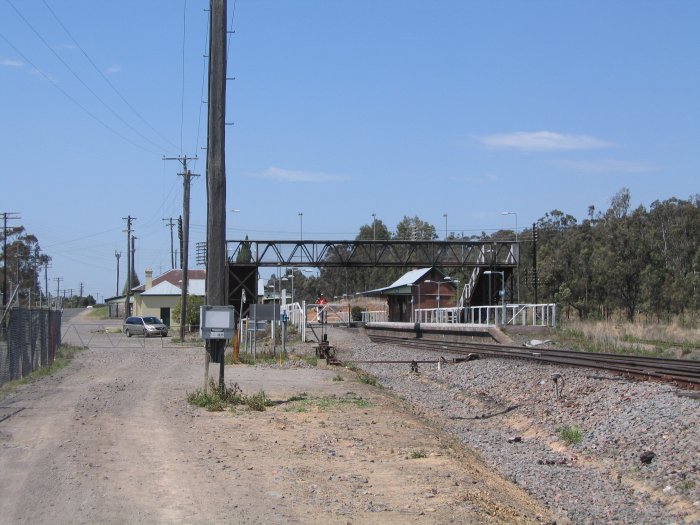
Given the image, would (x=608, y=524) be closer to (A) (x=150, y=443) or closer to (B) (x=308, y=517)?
(B) (x=308, y=517)

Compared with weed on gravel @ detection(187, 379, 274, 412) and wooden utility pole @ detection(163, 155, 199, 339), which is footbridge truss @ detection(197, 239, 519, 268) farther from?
weed on gravel @ detection(187, 379, 274, 412)

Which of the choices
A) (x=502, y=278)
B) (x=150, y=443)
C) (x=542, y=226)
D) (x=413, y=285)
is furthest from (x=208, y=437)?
(x=542, y=226)

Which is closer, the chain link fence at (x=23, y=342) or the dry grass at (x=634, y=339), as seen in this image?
the chain link fence at (x=23, y=342)

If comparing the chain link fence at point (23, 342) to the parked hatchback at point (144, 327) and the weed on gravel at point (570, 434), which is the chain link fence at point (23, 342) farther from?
the parked hatchback at point (144, 327)

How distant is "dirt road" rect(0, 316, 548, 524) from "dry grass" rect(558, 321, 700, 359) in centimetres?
1658

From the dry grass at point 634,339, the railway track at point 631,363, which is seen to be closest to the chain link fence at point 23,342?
the railway track at point 631,363

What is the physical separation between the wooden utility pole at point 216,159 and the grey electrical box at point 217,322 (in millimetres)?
482

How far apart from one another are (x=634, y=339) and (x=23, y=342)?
990 inches

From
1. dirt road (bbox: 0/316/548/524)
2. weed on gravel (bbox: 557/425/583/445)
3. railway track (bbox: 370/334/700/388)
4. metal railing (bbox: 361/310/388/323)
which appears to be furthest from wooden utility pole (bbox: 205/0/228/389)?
metal railing (bbox: 361/310/388/323)

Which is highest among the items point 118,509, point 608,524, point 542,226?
point 542,226

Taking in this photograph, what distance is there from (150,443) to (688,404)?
823 centimetres

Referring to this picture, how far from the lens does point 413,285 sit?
84.1 meters

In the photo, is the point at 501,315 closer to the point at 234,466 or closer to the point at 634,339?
the point at 634,339

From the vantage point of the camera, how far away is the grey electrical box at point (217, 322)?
16.7m
